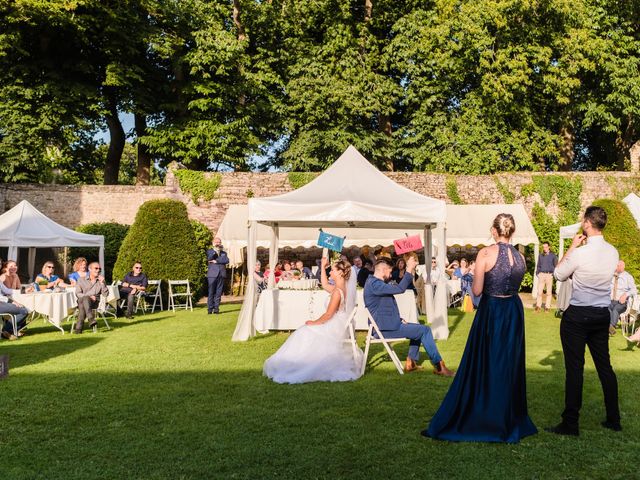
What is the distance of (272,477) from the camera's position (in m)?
3.70

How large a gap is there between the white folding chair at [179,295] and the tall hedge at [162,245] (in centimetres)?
24

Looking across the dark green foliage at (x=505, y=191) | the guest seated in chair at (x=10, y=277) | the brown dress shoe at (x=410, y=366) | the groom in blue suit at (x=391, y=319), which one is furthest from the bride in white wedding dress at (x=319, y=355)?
the dark green foliage at (x=505, y=191)

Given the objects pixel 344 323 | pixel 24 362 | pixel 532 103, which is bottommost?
pixel 24 362

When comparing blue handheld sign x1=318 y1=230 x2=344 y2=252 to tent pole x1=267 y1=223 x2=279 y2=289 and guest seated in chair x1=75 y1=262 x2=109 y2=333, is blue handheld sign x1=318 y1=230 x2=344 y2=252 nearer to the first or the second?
tent pole x1=267 y1=223 x2=279 y2=289

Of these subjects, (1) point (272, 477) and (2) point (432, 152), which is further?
(2) point (432, 152)

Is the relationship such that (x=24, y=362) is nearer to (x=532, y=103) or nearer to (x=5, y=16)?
(x=5, y=16)

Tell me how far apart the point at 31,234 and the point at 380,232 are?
9932 mm

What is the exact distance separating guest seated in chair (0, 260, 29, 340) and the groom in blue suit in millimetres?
6181

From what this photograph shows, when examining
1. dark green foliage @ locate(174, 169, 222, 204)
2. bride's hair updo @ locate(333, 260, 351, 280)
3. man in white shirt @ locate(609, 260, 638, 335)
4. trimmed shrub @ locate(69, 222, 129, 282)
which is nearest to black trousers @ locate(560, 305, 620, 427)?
bride's hair updo @ locate(333, 260, 351, 280)

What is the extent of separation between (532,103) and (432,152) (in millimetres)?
4812

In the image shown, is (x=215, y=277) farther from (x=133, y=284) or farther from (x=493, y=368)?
(x=493, y=368)

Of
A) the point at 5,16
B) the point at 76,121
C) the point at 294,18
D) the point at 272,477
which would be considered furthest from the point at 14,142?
the point at 272,477

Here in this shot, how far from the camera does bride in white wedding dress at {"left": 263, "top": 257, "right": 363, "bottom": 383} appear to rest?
21.7ft

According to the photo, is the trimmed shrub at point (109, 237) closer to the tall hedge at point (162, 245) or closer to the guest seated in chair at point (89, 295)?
the tall hedge at point (162, 245)
